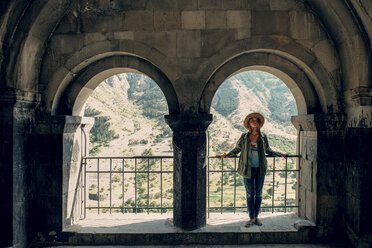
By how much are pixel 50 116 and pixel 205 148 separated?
2505 millimetres

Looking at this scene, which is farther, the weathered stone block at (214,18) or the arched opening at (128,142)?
the arched opening at (128,142)

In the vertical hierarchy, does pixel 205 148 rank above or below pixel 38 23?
below

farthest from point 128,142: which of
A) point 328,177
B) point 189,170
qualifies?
point 328,177

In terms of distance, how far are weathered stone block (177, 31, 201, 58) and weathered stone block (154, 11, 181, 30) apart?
0.16 m

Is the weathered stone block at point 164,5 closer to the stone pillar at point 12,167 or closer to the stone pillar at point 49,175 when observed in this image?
the stone pillar at point 49,175

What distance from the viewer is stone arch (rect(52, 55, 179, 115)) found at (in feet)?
14.4

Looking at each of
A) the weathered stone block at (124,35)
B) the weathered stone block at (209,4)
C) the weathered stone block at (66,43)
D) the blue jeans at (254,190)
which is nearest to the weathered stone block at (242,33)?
the weathered stone block at (209,4)

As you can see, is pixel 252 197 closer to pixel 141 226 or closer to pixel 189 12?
pixel 141 226

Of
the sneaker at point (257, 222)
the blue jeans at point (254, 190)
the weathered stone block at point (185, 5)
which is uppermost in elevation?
the weathered stone block at point (185, 5)

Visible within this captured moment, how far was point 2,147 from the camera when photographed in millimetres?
3877

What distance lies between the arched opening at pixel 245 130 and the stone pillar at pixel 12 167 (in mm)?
4031

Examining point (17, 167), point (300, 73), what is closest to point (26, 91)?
point (17, 167)

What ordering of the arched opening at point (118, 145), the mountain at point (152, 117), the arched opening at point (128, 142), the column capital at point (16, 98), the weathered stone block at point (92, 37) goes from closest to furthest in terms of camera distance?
1. the column capital at point (16, 98)
2. the weathered stone block at point (92, 37)
3. the arched opening at point (118, 145)
4. the arched opening at point (128, 142)
5. the mountain at point (152, 117)

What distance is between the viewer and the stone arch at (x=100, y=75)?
4.38 meters
